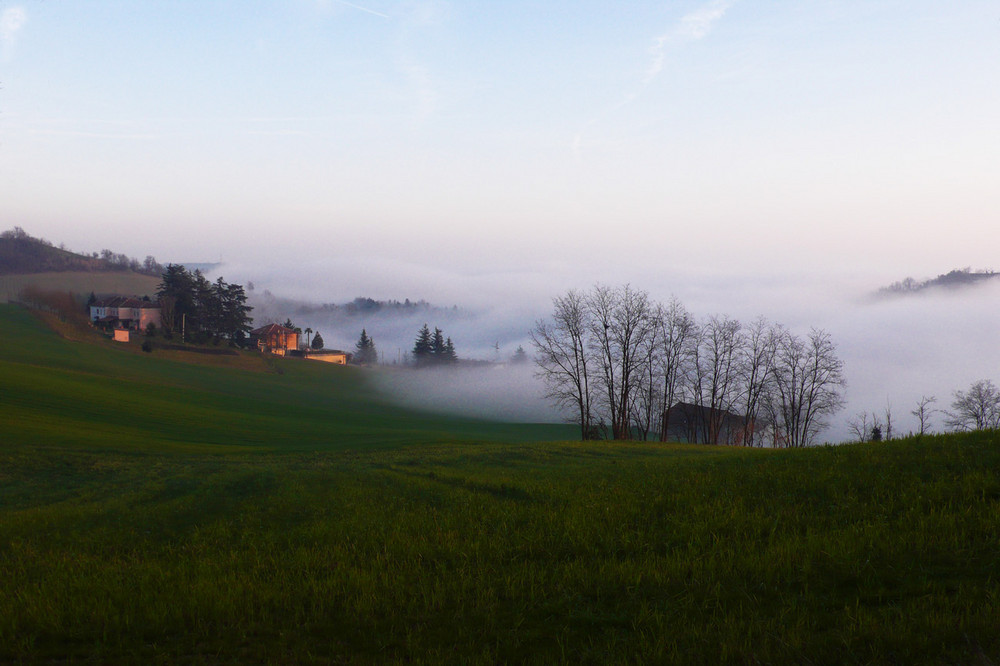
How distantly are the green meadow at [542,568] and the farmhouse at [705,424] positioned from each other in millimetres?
53854

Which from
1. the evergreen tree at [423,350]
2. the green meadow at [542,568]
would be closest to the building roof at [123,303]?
the evergreen tree at [423,350]

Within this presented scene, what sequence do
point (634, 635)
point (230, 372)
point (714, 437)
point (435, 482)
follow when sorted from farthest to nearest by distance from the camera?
point (230, 372) → point (714, 437) → point (435, 482) → point (634, 635)

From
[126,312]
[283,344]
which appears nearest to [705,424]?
[283,344]

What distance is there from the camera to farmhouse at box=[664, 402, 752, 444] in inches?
2689

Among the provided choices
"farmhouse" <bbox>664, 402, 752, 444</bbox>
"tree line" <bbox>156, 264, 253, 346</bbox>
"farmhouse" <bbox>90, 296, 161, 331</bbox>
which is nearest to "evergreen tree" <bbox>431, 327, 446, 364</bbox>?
"tree line" <bbox>156, 264, 253, 346</bbox>

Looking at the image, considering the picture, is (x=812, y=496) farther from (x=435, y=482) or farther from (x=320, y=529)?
(x=435, y=482)

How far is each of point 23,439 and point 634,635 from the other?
144ft

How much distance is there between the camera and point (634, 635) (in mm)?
6543

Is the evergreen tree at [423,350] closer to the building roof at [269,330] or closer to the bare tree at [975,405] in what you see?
the building roof at [269,330]

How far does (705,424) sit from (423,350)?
4650 inches

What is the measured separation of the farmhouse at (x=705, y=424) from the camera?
224 feet

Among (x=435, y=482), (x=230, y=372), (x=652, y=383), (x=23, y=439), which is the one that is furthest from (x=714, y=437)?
(x=230, y=372)

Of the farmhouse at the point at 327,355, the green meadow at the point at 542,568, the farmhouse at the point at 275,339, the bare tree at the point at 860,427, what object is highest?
the farmhouse at the point at 275,339

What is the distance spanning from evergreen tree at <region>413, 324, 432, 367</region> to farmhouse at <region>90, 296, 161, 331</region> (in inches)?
2642
